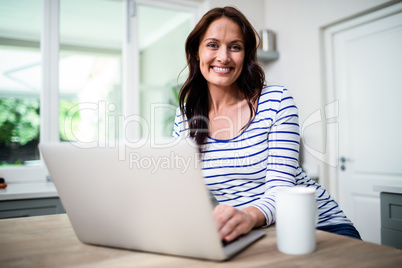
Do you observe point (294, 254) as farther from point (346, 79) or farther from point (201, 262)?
point (346, 79)

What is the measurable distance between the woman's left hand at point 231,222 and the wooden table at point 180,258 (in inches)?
1.6

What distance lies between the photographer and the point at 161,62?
139 inches

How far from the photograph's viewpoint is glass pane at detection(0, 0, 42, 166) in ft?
8.46

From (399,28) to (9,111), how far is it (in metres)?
3.00

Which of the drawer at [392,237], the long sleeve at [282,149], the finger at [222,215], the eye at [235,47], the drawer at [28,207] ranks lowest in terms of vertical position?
the drawer at [392,237]

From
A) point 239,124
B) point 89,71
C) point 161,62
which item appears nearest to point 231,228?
point 239,124

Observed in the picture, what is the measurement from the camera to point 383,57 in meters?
2.61

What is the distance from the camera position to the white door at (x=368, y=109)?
2549 millimetres

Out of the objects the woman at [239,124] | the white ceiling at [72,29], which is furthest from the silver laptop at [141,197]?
the white ceiling at [72,29]

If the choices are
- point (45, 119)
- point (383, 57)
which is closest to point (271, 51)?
point (383, 57)

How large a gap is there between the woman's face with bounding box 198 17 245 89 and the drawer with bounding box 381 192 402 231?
3.73 feet

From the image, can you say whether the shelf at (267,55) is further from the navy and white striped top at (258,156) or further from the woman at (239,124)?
the navy and white striped top at (258,156)

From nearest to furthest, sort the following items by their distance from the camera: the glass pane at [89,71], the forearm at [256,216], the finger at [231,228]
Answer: the finger at [231,228], the forearm at [256,216], the glass pane at [89,71]

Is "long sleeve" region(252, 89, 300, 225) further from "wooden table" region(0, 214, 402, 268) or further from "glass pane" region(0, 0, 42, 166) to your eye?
"glass pane" region(0, 0, 42, 166)
